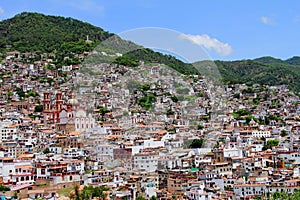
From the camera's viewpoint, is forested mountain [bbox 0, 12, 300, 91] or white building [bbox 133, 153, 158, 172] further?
forested mountain [bbox 0, 12, 300, 91]

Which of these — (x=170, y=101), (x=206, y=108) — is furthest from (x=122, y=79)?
(x=206, y=108)

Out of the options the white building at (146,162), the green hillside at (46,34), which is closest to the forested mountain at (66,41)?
the green hillside at (46,34)

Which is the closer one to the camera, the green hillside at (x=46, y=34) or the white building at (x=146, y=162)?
the white building at (x=146, y=162)

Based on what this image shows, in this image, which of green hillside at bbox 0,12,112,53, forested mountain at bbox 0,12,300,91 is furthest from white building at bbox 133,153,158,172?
green hillside at bbox 0,12,112,53

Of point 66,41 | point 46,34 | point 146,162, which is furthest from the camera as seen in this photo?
point 46,34

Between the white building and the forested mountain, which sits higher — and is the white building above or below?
below

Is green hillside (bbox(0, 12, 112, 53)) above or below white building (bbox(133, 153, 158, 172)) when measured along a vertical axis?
above

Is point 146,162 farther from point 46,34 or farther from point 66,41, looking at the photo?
point 46,34

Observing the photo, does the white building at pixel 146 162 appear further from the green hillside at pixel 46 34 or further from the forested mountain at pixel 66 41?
the green hillside at pixel 46 34

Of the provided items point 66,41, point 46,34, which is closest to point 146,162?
point 66,41

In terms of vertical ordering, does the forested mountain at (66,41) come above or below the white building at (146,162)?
above

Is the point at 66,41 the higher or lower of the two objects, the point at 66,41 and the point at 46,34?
the lower

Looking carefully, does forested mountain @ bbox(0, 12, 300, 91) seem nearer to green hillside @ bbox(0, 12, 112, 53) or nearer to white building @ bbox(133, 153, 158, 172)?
green hillside @ bbox(0, 12, 112, 53)
